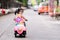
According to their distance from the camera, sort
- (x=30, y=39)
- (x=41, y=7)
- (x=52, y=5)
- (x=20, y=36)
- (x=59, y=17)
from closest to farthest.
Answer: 1. (x=30, y=39)
2. (x=20, y=36)
3. (x=59, y=17)
4. (x=52, y=5)
5. (x=41, y=7)

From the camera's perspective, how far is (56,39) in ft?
39.4

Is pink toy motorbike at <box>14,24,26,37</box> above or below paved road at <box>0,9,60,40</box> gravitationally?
above

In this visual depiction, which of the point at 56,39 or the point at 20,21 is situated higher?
the point at 20,21

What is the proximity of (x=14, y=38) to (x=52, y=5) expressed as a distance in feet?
74.6

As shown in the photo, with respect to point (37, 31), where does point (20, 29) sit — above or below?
above

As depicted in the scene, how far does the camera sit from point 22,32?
12531mm

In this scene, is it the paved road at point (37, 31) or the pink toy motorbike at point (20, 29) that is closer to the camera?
the pink toy motorbike at point (20, 29)

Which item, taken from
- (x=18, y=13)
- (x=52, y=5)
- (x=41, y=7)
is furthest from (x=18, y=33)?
(x=41, y=7)

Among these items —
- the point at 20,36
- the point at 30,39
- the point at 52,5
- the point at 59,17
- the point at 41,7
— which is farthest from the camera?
the point at 41,7

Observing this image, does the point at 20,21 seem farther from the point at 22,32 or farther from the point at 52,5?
the point at 52,5

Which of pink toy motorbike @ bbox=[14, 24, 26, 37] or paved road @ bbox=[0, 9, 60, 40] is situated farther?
paved road @ bbox=[0, 9, 60, 40]

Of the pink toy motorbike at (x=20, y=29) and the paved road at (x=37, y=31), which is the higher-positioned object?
the pink toy motorbike at (x=20, y=29)

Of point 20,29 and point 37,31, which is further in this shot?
point 37,31

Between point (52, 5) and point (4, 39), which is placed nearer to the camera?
point (4, 39)
